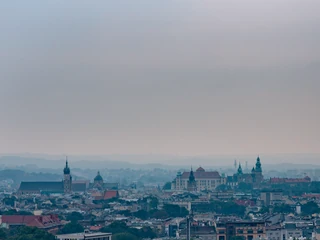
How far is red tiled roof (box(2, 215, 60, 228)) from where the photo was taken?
2535 inches

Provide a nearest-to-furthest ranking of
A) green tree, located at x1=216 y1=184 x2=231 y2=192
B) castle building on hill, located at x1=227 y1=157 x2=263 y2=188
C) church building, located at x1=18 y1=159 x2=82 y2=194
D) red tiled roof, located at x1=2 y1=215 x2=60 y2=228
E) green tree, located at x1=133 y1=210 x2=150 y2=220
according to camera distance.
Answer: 1. red tiled roof, located at x1=2 y1=215 x2=60 y2=228
2. green tree, located at x1=133 y1=210 x2=150 y2=220
3. church building, located at x1=18 y1=159 x2=82 y2=194
4. green tree, located at x1=216 y1=184 x2=231 y2=192
5. castle building on hill, located at x1=227 y1=157 x2=263 y2=188

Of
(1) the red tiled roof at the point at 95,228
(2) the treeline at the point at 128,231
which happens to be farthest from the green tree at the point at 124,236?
(1) the red tiled roof at the point at 95,228

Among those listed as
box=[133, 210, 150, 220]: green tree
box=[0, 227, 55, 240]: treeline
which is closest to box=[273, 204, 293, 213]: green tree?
box=[133, 210, 150, 220]: green tree

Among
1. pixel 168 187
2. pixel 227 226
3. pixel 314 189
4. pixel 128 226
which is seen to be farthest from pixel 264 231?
pixel 168 187

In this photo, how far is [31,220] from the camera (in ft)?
217

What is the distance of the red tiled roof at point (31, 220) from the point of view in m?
64.4

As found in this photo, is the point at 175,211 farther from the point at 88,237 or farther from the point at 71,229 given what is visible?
the point at 88,237

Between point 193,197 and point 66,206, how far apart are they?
1588cm

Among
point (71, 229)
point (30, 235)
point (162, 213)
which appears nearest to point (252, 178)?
point (162, 213)

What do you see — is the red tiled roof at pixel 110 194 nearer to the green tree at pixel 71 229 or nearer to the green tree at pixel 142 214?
the green tree at pixel 142 214

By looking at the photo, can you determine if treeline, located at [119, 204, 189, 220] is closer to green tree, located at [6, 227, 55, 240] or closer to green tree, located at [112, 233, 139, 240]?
green tree, located at [112, 233, 139, 240]

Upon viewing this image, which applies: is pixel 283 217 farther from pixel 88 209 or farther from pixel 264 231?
pixel 88 209

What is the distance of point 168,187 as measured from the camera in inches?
5881

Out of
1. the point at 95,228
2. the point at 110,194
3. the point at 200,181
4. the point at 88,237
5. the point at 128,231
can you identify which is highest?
the point at 200,181
